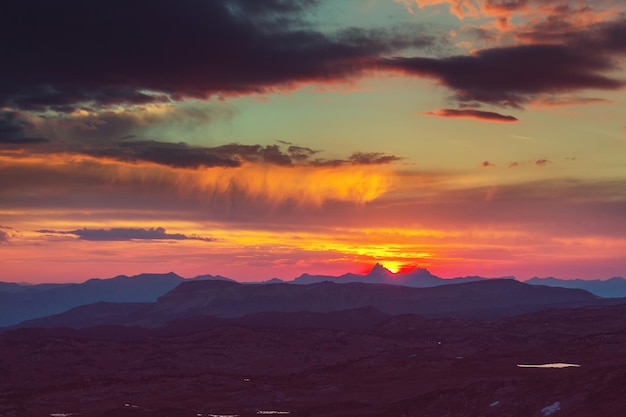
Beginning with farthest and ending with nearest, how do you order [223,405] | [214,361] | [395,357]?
1. [214,361]
2. [395,357]
3. [223,405]

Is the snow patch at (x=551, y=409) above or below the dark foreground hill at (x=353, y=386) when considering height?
above

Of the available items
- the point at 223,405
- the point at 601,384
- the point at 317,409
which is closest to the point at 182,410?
the point at 223,405

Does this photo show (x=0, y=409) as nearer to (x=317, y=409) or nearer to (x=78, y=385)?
(x=78, y=385)

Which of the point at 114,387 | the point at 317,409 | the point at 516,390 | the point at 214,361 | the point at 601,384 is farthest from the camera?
the point at 214,361

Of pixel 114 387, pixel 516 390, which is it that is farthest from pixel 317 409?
pixel 114 387

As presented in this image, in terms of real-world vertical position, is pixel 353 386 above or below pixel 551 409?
below

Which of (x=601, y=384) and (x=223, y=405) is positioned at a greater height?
(x=601, y=384)

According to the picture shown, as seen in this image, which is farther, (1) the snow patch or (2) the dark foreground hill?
(2) the dark foreground hill

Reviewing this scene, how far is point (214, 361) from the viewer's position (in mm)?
198375

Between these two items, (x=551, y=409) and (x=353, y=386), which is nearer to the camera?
(x=551, y=409)

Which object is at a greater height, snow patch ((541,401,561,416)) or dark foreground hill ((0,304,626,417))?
snow patch ((541,401,561,416))

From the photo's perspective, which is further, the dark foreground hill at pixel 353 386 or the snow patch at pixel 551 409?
the dark foreground hill at pixel 353 386

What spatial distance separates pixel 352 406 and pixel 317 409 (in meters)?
4.75

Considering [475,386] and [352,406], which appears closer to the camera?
[475,386]
